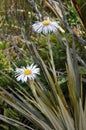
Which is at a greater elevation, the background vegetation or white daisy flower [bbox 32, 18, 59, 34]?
white daisy flower [bbox 32, 18, 59, 34]

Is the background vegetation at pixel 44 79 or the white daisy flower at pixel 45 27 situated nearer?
the background vegetation at pixel 44 79

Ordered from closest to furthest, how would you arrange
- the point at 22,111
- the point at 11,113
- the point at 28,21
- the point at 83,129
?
the point at 83,129 → the point at 22,111 → the point at 11,113 → the point at 28,21

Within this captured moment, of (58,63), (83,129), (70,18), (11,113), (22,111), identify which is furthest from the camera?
(70,18)

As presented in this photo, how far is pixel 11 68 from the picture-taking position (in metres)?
2.12

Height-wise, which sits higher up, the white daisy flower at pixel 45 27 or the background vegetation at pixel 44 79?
the white daisy flower at pixel 45 27

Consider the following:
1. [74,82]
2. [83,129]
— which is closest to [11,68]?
[74,82]

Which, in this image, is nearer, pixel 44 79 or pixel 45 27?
pixel 45 27

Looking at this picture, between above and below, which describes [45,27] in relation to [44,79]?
above

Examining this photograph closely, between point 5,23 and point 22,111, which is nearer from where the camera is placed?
point 22,111

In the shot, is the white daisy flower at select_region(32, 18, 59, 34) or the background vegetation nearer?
the background vegetation

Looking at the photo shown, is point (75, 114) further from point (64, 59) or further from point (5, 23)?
point (5, 23)

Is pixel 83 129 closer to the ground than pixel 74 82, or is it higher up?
closer to the ground

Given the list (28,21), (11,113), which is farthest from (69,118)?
(28,21)

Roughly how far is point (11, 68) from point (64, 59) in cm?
34
